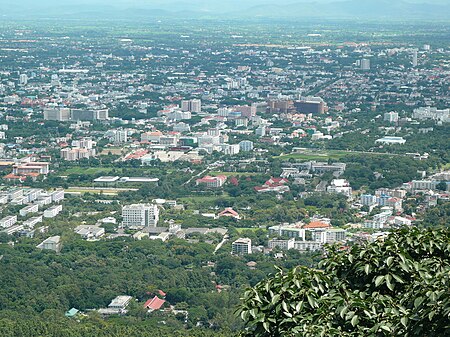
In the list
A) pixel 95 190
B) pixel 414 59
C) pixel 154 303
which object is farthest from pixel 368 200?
pixel 414 59

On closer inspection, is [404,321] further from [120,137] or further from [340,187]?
[120,137]

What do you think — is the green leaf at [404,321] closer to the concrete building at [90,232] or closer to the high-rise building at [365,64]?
the concrete building at [90,232]

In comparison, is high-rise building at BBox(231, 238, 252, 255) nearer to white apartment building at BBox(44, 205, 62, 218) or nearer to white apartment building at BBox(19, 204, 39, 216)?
white apartment building at BBox(44, 205, 62, 218)

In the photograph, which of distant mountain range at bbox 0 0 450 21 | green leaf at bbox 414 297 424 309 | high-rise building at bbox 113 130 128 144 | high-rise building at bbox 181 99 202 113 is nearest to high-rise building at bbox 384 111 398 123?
high-rise building at bbox 181 99 202 113

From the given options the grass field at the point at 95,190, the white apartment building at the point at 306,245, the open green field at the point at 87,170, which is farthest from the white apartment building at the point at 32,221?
the open green field at the point at 87,170

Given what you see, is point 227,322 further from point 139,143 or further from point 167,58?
point 167,58
